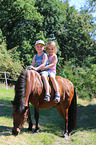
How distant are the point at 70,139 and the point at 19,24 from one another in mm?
14967

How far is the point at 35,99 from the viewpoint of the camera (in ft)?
12.2

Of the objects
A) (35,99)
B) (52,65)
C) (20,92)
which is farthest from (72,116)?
(20,92)

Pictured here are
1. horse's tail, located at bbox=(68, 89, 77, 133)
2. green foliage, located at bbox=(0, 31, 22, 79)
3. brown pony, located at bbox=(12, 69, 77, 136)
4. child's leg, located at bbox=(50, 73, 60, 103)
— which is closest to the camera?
brown pony, located at bbox=(12, 69, 77, 136)

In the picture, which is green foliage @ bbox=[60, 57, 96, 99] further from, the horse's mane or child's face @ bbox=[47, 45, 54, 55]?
the horse's mane

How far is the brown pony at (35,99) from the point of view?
3.19 metres

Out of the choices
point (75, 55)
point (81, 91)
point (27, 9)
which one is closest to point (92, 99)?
point (81, 91)

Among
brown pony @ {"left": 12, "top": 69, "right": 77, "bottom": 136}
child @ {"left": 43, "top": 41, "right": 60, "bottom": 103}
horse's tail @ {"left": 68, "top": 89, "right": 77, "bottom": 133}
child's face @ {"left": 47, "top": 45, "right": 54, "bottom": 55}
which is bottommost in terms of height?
horse's tail @ {"left": 68, "top": 89, "right": 77, "bottom": 133}

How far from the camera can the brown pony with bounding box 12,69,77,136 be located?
10.5 feet

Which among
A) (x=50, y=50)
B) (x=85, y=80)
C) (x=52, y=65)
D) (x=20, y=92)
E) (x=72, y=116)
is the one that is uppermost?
(x=50, y=50)

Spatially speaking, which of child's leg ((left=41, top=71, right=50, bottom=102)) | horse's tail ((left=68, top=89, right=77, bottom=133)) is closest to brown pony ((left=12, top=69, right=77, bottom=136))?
horse's tail ((left=68, top=89, right=77, bottom=133))

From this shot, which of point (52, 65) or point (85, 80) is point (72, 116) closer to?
point (52, 65)

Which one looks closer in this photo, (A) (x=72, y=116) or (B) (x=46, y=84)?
(B) (x=46, y=84)

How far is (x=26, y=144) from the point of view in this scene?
3146 mm

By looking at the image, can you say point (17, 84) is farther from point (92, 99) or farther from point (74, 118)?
point (92, 99)
